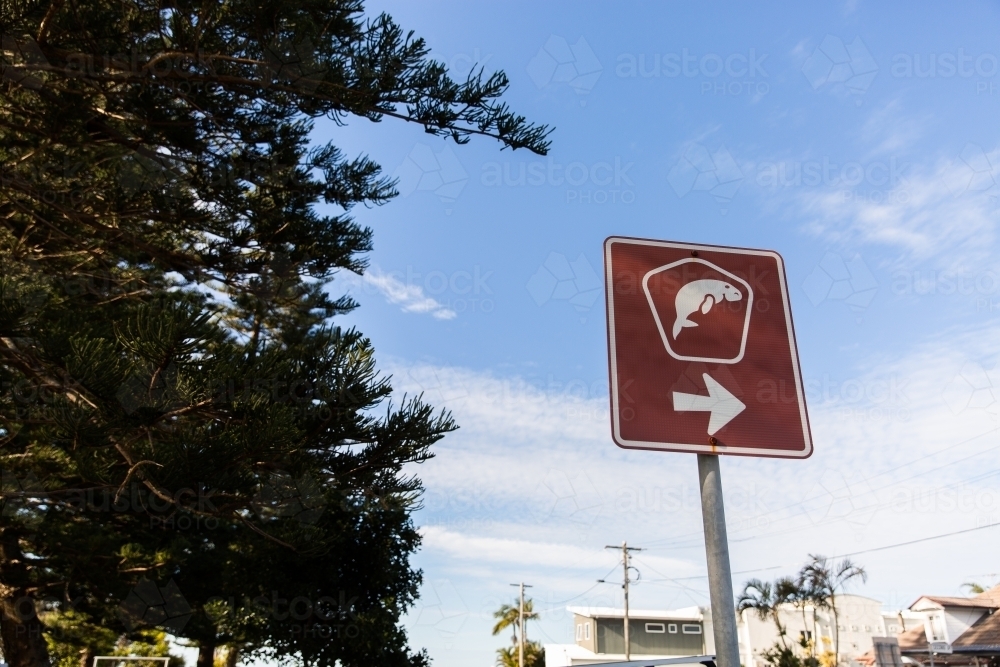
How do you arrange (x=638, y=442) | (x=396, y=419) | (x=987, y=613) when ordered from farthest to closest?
(x=987, y=613), (x=396, y=419), (x=638, y=442)

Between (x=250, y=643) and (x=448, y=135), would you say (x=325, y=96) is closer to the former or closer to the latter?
(x=448, y=135)

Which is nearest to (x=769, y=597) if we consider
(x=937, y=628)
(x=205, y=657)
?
(x=937, y=628)

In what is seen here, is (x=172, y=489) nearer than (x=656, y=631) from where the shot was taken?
Yes

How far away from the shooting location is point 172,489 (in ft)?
18.6

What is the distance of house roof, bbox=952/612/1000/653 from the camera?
1967cm

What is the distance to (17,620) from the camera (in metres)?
10.2

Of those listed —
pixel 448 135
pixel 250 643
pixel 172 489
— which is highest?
pixel 448 135

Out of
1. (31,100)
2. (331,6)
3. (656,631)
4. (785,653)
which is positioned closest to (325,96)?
(331,6)

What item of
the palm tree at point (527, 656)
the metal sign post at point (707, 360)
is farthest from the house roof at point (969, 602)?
the metal sign post at point (707, 360)

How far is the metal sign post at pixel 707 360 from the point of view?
5.95 ft

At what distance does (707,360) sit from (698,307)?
16cm

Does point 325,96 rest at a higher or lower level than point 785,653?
higher

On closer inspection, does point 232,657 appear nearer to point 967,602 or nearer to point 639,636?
point 639,636

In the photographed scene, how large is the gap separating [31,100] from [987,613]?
1278 inches
